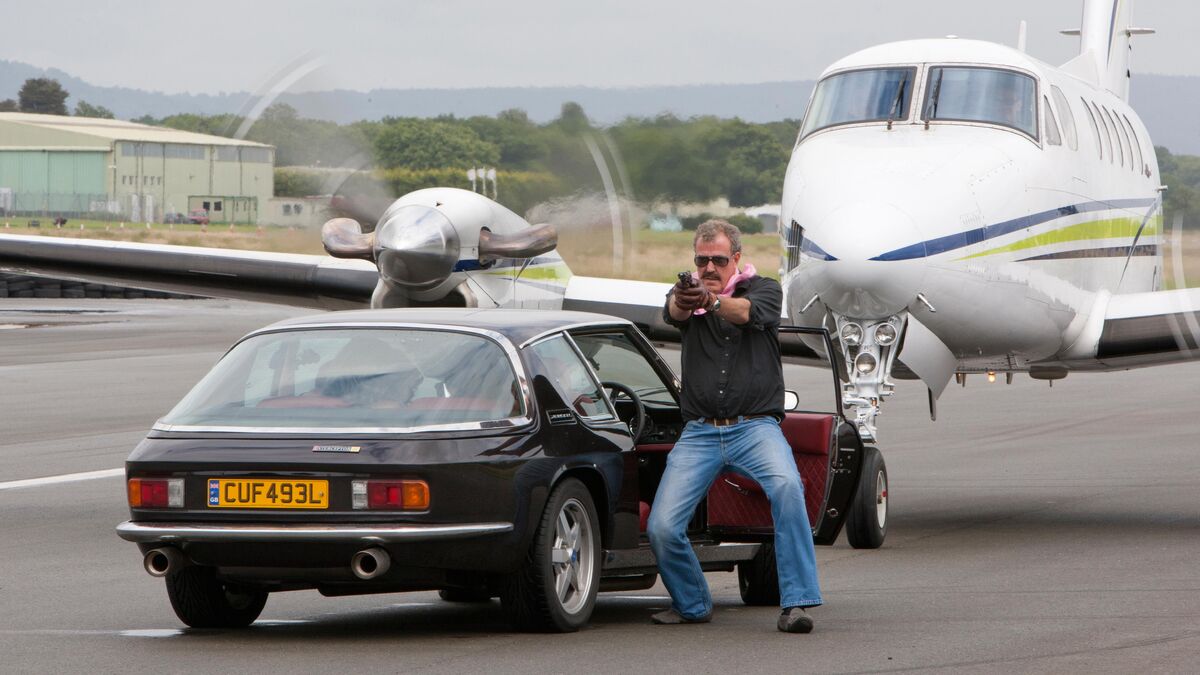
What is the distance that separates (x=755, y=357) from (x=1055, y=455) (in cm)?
1087

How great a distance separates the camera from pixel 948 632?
7.72 metres

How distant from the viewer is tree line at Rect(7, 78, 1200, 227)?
1420cm

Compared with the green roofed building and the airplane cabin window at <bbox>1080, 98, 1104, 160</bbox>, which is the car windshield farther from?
the green roofed building

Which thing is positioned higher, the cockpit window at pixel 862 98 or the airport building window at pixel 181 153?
the cockpit window at pixel 862 98

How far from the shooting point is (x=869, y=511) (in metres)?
11.0

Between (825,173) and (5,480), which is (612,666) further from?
(5,480)

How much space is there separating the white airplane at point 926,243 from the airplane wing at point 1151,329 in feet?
0.05

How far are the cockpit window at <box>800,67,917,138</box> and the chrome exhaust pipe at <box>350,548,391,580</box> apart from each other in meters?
6.44

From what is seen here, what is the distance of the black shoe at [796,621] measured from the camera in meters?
7.69

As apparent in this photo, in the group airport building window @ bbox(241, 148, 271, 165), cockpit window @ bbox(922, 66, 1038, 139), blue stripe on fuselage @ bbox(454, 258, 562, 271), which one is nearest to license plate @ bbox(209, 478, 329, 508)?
blue stripe on fuselage @ bbox(454, 258, 562, 271)

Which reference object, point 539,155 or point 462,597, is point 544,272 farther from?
point 462,597

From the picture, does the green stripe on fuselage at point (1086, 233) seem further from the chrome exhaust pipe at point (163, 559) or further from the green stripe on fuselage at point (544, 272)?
the chrome exhaust pipe at point (163, 559)

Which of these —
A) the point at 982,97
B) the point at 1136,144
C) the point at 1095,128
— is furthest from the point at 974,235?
the point at 1136,144

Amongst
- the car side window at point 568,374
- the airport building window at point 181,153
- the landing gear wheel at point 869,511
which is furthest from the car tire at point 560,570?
the airport building window at point 181,153
